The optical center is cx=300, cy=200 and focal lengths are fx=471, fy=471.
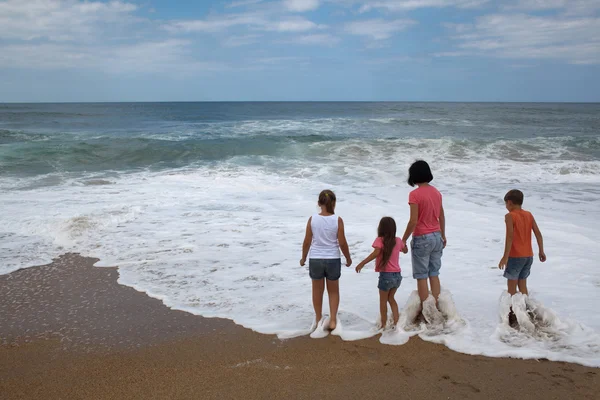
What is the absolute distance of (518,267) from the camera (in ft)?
14.4

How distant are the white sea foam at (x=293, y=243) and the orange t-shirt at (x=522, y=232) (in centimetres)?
48

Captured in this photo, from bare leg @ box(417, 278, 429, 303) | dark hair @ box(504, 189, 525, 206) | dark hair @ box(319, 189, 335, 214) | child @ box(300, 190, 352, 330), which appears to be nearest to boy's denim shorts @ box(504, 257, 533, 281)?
dark hair @ box(504, 189, 525, 206)

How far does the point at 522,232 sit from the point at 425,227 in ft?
2.91

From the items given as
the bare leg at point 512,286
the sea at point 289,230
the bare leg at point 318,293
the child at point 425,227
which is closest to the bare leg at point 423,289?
the child at point 425,227

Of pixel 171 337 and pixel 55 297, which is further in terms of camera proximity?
pixel 55 297

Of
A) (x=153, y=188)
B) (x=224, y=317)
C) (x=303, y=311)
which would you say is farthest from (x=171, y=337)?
(x=153, y=188)

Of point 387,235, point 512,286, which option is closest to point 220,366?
point 387,235

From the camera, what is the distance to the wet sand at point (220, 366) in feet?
11.4

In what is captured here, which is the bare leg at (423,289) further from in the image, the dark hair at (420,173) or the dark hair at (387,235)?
the dark hair at (420,173)

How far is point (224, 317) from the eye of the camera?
16.1ft

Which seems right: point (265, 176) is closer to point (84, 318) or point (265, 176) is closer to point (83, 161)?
point (83, 161)

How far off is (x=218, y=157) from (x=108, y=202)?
961 cm

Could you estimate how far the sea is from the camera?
15.3 feet

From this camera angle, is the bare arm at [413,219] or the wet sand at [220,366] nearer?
the wet sand at [220,366]
